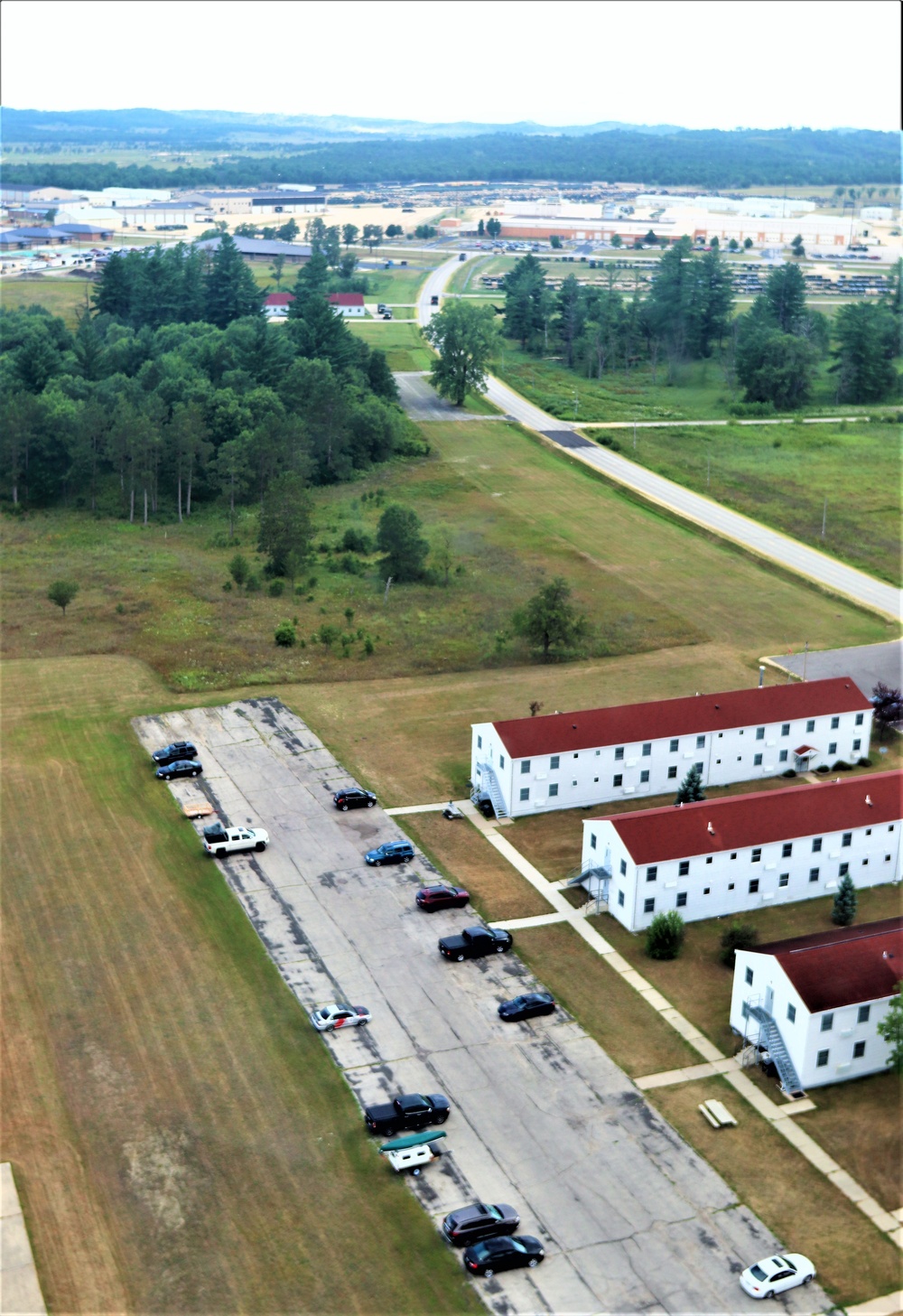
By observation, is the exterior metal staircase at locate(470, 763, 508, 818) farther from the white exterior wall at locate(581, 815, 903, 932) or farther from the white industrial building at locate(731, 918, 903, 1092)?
the white industrial building at locate(731, 918, 903, 1092)

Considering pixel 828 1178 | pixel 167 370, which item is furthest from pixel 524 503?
pixel 828 1178

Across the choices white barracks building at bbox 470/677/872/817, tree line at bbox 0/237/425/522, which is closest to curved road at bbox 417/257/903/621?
tree line at bbox 0/237/425/522

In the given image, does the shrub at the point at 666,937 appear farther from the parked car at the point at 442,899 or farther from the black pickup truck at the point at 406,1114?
the black pickup truck at the point at 406,1114

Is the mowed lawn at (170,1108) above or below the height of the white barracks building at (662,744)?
below

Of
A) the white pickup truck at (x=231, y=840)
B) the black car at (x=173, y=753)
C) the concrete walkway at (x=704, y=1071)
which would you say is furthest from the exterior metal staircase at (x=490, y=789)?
the black car at (x=173, y=753)

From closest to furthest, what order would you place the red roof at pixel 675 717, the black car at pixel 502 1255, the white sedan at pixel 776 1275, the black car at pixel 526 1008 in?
1. the white sedan at pixel 776 1275
2. the black car at pixel 502 1255
3. the black car at pixel 526 1008
4. the red roof at pixel 675 717
